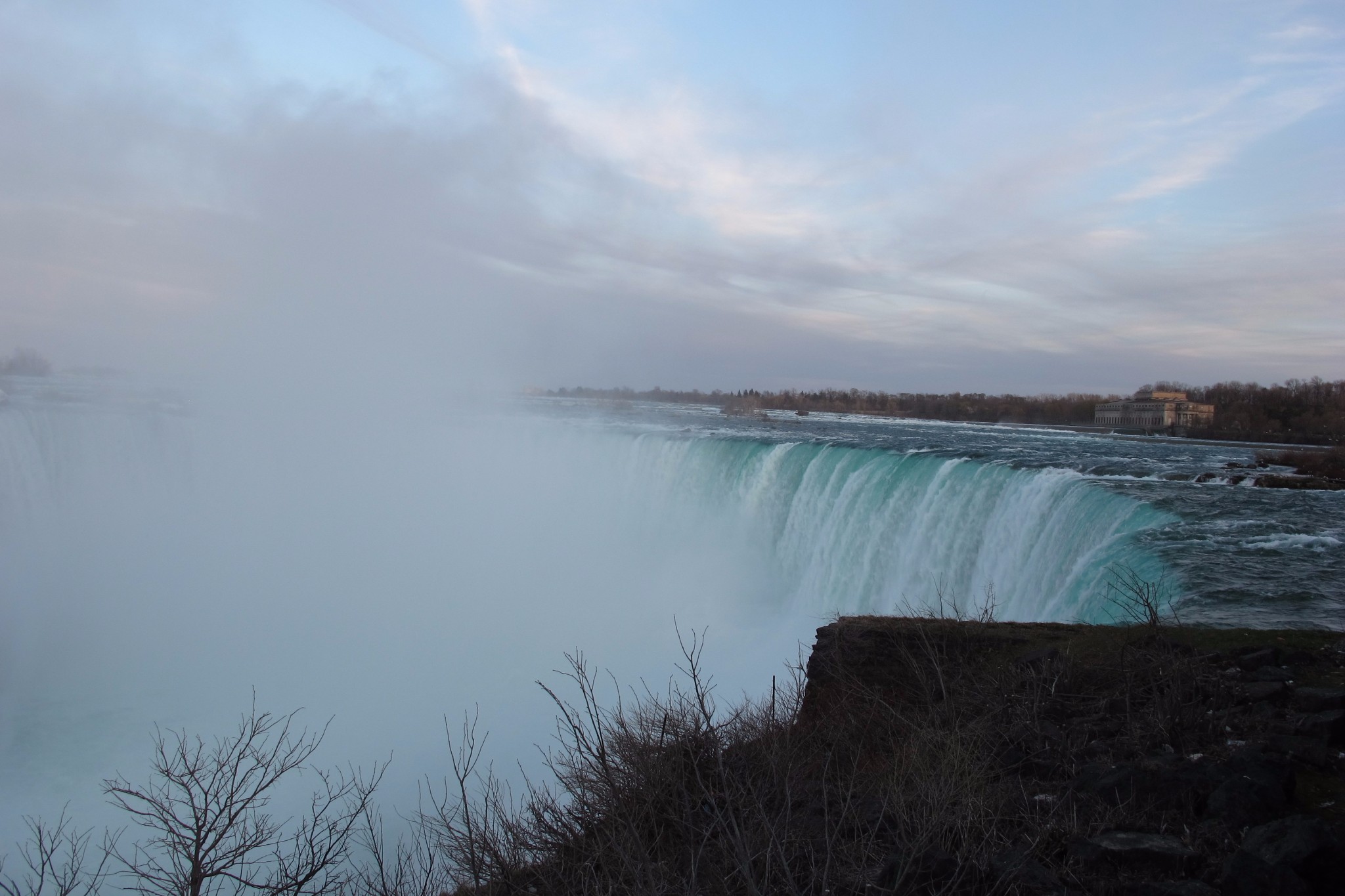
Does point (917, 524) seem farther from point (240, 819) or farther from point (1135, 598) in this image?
point (240, 819)

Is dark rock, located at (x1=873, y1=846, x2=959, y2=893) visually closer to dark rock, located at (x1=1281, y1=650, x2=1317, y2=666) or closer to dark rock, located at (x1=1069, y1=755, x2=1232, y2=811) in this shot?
dark rock, located at (x1=1069, y1=755, x2=1232, y2=811)

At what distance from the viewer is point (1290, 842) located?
11.7 ft

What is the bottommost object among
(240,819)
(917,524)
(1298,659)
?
(240,819)

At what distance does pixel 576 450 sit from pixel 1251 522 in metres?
28.2

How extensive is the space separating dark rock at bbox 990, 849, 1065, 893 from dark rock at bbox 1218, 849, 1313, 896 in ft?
2.38

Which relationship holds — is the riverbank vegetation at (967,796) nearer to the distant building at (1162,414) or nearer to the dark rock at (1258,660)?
the dark rock at (1258,660)

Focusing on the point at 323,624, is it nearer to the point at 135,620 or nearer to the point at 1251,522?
the point at 135,620

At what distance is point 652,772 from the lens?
204 inches

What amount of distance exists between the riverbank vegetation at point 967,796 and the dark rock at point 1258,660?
0.02m

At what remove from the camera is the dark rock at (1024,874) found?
150 inches

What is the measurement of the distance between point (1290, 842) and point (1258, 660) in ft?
12.7

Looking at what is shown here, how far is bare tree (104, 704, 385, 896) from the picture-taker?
17.7 feet

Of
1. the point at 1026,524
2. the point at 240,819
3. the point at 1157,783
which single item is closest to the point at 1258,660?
the point at 1157,783

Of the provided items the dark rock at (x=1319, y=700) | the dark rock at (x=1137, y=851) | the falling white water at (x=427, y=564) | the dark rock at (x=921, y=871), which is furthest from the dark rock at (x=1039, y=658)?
the falling white water at (x=427, y=564)
